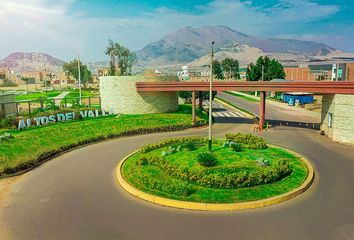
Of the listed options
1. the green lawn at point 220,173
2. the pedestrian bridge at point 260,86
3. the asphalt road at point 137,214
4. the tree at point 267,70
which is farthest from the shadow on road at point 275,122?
the tree at point 267,70

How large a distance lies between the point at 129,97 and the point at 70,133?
1230 cm

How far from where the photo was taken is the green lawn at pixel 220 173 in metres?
17.7

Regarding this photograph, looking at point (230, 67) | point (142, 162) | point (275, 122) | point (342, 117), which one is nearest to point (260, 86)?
point (342, 117)

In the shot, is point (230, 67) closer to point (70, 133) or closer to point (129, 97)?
point (129, 97)

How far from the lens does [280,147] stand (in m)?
29.7

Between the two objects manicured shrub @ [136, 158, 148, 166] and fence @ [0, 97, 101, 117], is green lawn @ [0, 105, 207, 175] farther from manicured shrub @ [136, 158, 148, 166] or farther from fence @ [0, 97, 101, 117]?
fence @ [0, 97, 101, 117]

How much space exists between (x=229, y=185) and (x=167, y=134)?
760 inches

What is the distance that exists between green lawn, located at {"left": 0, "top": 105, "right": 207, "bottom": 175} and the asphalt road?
2.66 metres

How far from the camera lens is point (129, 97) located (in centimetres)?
4381

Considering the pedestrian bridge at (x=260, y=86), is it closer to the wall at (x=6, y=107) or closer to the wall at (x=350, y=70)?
the wall at (x=6, y=107)

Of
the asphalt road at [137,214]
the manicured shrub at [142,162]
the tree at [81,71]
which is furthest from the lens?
the tree at [81,71]

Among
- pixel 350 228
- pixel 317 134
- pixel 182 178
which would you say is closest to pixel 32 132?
pixel 182 178

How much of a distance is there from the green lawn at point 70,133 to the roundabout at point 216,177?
7.93 m

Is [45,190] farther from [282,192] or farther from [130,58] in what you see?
[130,58]
